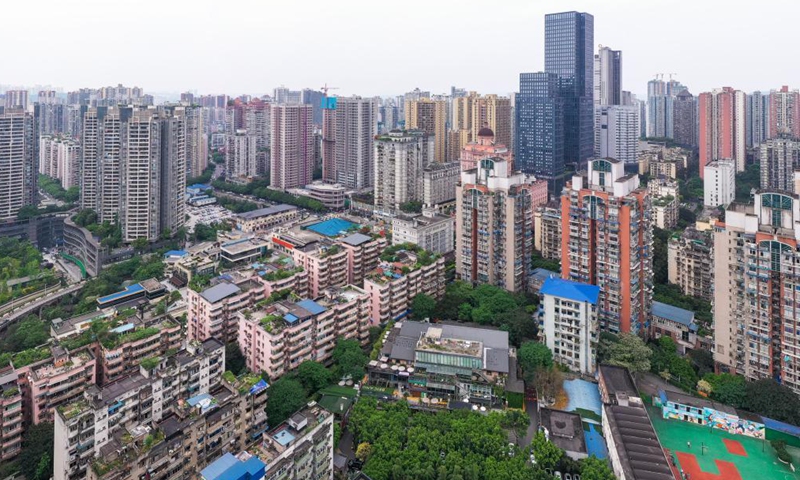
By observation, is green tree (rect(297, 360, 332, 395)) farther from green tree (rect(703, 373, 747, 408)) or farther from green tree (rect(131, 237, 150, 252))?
green tree (rect(131, 237, 150, 252))

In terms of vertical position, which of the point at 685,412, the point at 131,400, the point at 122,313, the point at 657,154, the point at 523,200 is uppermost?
the point at 657,154

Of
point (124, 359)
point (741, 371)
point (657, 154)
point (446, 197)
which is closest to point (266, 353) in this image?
point (124, 359)

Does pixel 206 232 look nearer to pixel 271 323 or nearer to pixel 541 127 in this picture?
pixel 271 323

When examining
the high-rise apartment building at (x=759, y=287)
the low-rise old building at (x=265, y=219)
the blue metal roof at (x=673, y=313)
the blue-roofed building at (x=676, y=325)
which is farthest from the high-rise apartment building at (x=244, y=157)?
the high-rise apartment building at (x=759, y=287)

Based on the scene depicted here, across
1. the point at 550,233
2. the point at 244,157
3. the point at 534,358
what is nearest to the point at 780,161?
the point at 550,233

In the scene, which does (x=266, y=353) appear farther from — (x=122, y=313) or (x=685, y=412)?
(x=685, y=412)

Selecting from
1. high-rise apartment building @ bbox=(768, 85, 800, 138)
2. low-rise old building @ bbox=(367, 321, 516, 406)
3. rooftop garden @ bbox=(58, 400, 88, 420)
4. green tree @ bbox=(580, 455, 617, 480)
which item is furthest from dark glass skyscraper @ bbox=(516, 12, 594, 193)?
rooftop garden @ bbox=(58, 400, 88, 420)
